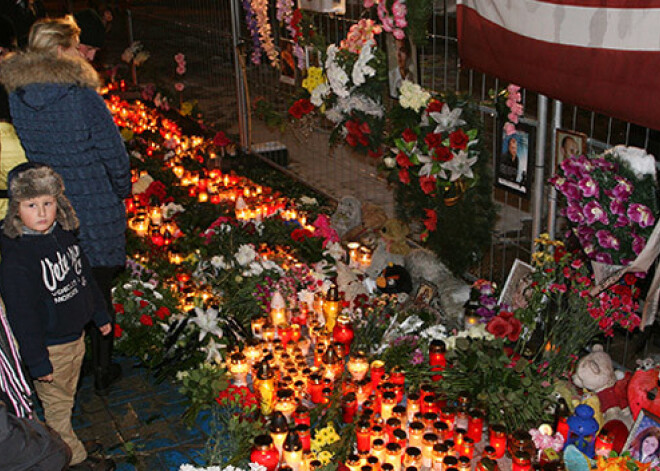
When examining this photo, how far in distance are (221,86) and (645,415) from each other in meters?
7.56

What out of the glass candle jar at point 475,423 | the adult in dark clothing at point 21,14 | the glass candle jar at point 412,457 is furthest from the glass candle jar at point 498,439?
the adult in dark clothing at point 21,14

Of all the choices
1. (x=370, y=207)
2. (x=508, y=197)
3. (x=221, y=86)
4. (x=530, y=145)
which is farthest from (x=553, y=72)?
(x=221, y=86)

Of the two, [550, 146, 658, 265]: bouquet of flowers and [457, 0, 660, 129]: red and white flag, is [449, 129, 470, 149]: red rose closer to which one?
[457, 0, 660, 129]: red and white flag

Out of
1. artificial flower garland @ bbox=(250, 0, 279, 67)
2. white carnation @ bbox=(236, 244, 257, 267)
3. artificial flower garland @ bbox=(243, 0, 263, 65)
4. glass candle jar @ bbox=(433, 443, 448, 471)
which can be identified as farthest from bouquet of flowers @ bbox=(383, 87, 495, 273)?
artificial flower garland @ bbox=(243, 0, 263, 65)

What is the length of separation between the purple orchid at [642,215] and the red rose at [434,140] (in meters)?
1.68

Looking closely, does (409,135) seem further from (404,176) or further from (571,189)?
(571,189)

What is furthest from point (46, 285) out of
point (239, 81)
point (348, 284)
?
point (239, 81)

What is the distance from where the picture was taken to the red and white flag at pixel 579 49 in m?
3.55

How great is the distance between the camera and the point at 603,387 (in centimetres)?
423

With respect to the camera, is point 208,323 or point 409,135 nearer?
point 208,323

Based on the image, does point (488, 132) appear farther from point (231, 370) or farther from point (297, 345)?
point (231, 370)

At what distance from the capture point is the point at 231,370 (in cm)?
465

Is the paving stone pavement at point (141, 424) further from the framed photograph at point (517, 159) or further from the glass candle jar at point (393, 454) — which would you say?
the framed photograph at point (517, 159)

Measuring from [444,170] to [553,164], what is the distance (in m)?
0.75
